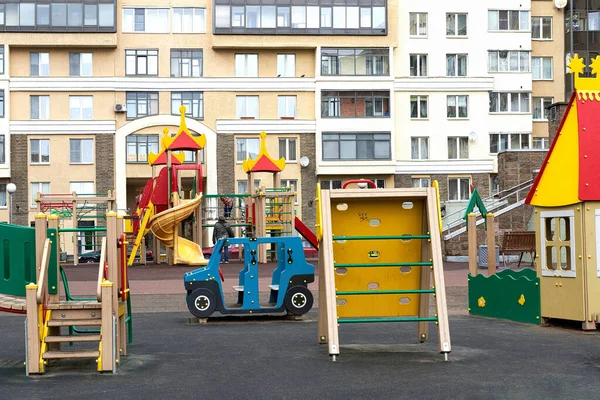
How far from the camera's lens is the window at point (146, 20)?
5181 centimetres

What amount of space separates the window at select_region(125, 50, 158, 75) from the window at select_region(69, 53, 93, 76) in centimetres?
208

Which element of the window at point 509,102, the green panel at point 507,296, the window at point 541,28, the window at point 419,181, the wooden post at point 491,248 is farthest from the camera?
the window at point 541,28

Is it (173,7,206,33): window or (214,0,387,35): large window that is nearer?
(214,0,387,35): large window

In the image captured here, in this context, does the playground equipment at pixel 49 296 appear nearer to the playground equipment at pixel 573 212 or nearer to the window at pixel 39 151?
the playground equipment at pixel 573 212

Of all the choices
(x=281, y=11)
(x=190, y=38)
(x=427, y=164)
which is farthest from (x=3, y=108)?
(x=427, y=164)

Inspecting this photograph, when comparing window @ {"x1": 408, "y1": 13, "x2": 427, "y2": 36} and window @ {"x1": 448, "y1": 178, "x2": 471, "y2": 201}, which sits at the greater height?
window @ {"x1": 408, "y1": 13, "x2": 427, "y2": 36}

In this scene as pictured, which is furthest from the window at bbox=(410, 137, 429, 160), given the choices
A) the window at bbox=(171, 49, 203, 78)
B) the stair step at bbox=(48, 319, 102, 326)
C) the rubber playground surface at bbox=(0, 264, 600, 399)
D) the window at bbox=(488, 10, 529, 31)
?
the stair step at bbox=(48, 319, 102, 326)

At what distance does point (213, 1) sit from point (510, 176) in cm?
2300

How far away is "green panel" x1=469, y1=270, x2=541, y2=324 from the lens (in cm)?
1390

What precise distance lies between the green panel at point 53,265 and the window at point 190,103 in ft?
138

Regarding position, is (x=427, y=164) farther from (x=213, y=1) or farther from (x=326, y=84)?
(x=213, y=1)

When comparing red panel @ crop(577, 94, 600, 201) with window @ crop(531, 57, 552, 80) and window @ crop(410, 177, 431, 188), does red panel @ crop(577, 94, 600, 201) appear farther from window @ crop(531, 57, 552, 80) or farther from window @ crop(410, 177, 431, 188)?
window @ crop(531, 57, 552, 80)

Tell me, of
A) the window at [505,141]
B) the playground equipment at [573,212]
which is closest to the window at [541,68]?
the window at [505,141]

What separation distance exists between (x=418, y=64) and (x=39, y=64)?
22133mm
